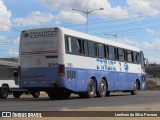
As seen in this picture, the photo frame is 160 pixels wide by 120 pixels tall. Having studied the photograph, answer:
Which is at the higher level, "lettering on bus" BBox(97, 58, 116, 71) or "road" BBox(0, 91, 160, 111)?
"lettering on bus" BBox(97, 58, 116, 71)

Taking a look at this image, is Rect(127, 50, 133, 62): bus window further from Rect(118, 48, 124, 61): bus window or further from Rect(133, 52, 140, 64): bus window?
Rect(118, 48, 124, 61): bus window

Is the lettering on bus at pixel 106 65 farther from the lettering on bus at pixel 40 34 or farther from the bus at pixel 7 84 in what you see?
the bus at pixel 7 84

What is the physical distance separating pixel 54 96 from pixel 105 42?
459 centimetres

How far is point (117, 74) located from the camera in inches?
1222

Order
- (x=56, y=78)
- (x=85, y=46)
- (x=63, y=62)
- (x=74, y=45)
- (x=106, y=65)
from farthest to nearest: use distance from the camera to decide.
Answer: (x=106, y=65) < (x=85, y=46) < (x=74, y=45) < (x=56, y=78) < (x=63, y=62)

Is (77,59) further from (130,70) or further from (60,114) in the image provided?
(60,114)

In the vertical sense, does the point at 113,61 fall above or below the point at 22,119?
above

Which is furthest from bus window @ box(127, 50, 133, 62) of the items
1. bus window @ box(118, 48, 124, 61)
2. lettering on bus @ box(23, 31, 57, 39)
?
lettering on bus @ box(23, 31, 57, 39)

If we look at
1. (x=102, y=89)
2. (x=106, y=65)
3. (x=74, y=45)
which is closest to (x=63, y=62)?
(x=74, y=45)

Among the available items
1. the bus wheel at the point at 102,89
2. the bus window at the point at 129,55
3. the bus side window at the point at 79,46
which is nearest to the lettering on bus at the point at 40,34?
the bus side window at the point at 79,46

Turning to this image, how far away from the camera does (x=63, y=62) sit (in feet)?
79.1

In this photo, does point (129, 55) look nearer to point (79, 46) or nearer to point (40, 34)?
point (79, 46)

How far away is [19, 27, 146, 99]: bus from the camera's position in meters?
24.2

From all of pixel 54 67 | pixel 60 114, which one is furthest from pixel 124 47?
pixel 60 114
